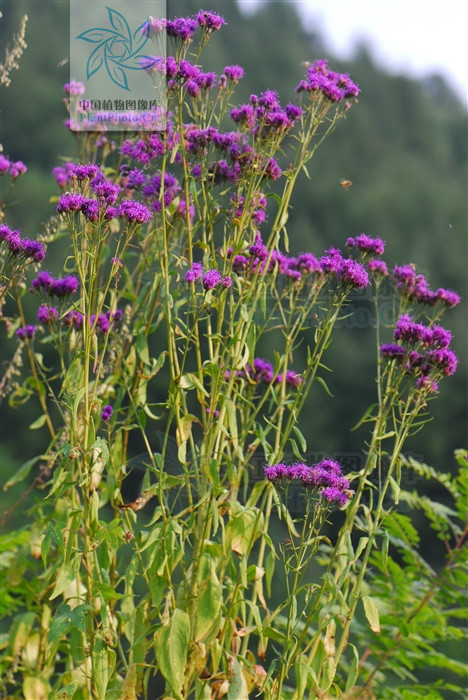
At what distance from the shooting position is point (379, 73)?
19281mm

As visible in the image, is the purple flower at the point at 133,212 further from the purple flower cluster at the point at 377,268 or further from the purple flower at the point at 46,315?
the purple flower cluster at the point at 377,268

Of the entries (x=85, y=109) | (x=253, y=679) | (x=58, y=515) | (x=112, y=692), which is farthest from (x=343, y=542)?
(x=85, y=109)

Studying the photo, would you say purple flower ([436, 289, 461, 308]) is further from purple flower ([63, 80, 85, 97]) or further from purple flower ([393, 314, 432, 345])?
purple flower ([63, 80, 85, 97])

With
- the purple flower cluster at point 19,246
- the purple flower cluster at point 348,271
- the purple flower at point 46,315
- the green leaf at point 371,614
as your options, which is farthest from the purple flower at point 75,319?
the green leaf at point 371,614

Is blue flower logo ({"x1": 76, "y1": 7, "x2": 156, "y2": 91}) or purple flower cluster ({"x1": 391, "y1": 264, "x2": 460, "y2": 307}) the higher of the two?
blue flower logo ({"x1": 76, "y1": 7, "x2": 156, "y2": 91})

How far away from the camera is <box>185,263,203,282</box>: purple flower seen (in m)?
1.97

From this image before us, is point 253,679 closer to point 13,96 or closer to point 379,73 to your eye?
point 13,96

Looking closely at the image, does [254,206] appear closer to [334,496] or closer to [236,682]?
[334,496]

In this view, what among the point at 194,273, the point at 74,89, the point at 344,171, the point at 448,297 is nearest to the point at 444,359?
the point at 448,297

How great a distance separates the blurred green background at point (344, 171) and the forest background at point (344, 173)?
0.03 metres

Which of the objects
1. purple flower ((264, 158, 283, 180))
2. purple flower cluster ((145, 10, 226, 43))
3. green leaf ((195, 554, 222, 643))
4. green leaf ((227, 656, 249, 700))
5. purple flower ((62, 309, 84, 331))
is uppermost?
purple flower cluster ((145, 10, 226, 43))

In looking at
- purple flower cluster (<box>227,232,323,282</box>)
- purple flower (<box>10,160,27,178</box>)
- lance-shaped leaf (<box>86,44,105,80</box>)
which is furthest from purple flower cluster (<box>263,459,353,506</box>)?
lance-shaped leaf (<box>86,44,105,80</box>)

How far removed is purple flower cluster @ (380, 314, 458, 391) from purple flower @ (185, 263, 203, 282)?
522mm

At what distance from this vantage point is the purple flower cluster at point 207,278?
1954 mm
